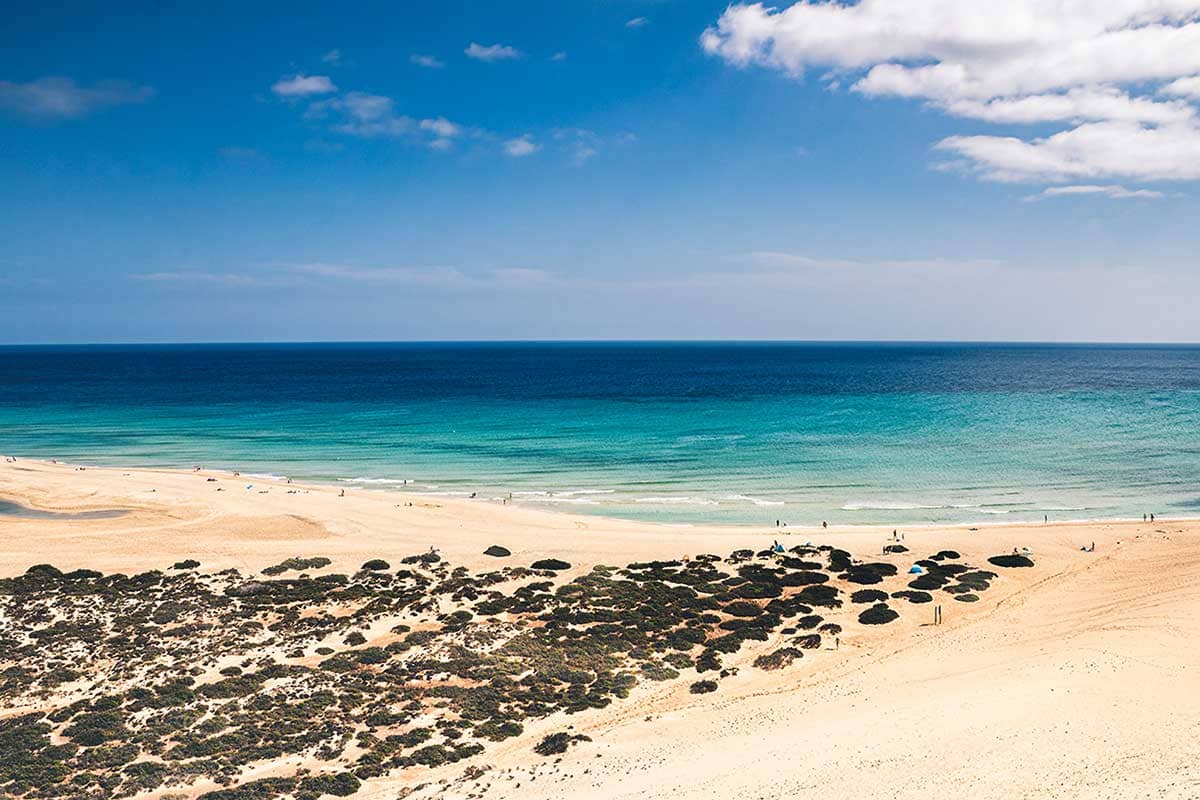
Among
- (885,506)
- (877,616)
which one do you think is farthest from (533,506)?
(877,616)

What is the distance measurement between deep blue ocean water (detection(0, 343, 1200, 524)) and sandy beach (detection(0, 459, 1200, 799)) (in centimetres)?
901

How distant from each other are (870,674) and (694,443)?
5234 centimetres

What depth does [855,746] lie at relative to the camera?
21297 mm

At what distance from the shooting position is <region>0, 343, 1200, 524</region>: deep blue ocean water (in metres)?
55.3

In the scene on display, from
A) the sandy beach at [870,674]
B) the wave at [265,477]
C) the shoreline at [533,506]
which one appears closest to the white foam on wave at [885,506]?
the shoreline at [533,506]

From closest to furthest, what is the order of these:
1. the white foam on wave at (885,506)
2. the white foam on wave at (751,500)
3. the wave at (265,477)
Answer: the white foam on wave at (885,506) < the white foam on wave at (751,500) < the wave at (265,477)

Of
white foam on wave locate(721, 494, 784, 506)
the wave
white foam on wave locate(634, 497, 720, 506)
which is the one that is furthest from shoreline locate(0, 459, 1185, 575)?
the wave

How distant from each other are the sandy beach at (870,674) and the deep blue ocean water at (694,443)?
901 centimetres

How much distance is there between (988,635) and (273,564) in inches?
1353

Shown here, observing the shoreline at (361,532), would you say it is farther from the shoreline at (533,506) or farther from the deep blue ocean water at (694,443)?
the deep blue ocean water at (694,443)

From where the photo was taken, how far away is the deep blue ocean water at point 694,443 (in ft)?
181

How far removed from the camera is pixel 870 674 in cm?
2694

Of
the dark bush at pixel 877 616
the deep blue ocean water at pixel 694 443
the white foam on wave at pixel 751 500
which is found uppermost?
the deep blue ocean water at pixel 694 443

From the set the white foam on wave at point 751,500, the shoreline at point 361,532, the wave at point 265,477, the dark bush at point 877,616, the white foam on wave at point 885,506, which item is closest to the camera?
the dark bush at point 877,616
